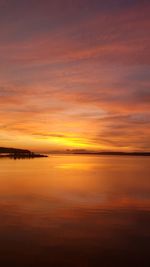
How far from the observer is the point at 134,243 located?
10.4 m

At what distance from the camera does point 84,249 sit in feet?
32.1

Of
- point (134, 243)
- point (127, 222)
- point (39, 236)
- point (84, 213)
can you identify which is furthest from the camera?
point (84, 213)

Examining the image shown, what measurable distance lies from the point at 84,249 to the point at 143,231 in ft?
10.4

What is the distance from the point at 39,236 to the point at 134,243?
3.37 m

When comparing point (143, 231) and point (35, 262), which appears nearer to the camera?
point (35, 262)

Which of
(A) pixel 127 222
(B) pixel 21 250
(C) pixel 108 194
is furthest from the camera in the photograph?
(C) pixel 108 194

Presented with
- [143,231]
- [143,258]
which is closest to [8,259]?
[143,258]

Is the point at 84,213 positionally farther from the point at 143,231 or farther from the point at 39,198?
the point at 39,198

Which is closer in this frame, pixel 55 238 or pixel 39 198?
pixel 55 238

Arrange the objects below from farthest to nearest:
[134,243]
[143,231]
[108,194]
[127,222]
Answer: [108,194], [127,222], [143,231], [134,243]

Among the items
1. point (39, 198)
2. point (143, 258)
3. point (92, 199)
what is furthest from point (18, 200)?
point (143, 258)

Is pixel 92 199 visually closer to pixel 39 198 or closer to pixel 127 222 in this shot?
pixel 39 198

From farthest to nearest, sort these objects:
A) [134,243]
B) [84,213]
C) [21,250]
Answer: [84,213], [134,243], [21,250]

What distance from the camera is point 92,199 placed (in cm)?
2002
